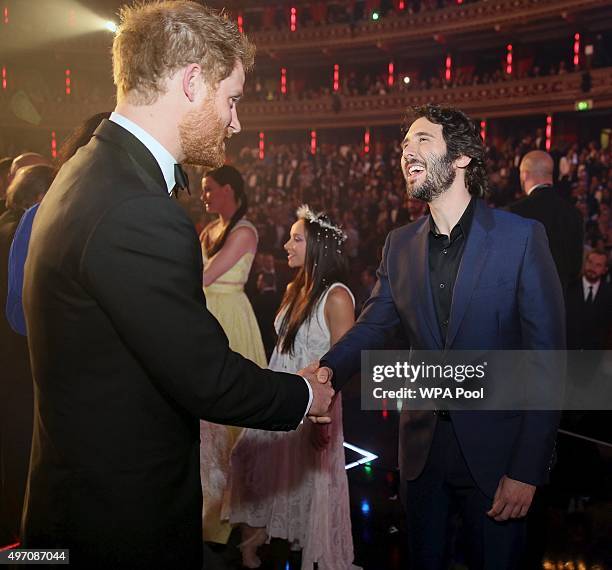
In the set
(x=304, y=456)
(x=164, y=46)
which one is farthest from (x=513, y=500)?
(x=164, y=46)

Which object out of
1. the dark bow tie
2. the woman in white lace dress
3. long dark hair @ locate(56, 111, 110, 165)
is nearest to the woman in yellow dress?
the woman in white lace dress

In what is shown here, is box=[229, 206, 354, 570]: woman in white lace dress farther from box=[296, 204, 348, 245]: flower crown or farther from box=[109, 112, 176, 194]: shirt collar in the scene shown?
box=[109, 112, 176, 194]: shirt collar

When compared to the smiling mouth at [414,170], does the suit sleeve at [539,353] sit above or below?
below

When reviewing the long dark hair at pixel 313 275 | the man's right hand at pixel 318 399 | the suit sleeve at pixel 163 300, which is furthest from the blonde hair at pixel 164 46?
the long dark hair at pixel 313 275

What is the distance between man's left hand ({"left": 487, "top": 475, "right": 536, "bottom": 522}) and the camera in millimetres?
2072

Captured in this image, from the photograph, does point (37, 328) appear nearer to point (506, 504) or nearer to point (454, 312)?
point (454, 312)

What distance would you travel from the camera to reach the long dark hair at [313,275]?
11.2ft

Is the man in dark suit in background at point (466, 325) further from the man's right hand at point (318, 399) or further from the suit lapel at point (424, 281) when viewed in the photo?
the man's right hand at point (318, 399)

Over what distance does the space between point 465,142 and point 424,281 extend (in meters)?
0.57

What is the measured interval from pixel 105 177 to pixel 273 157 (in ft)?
58.2

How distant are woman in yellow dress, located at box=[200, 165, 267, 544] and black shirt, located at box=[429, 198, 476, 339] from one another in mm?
2002

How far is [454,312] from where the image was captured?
2215 millimetres

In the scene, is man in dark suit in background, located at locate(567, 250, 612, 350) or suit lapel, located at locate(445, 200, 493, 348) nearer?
suit lapel, located at locate(445, 200, 493, 348)

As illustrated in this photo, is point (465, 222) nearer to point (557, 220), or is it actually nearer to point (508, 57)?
point (557, 220)
